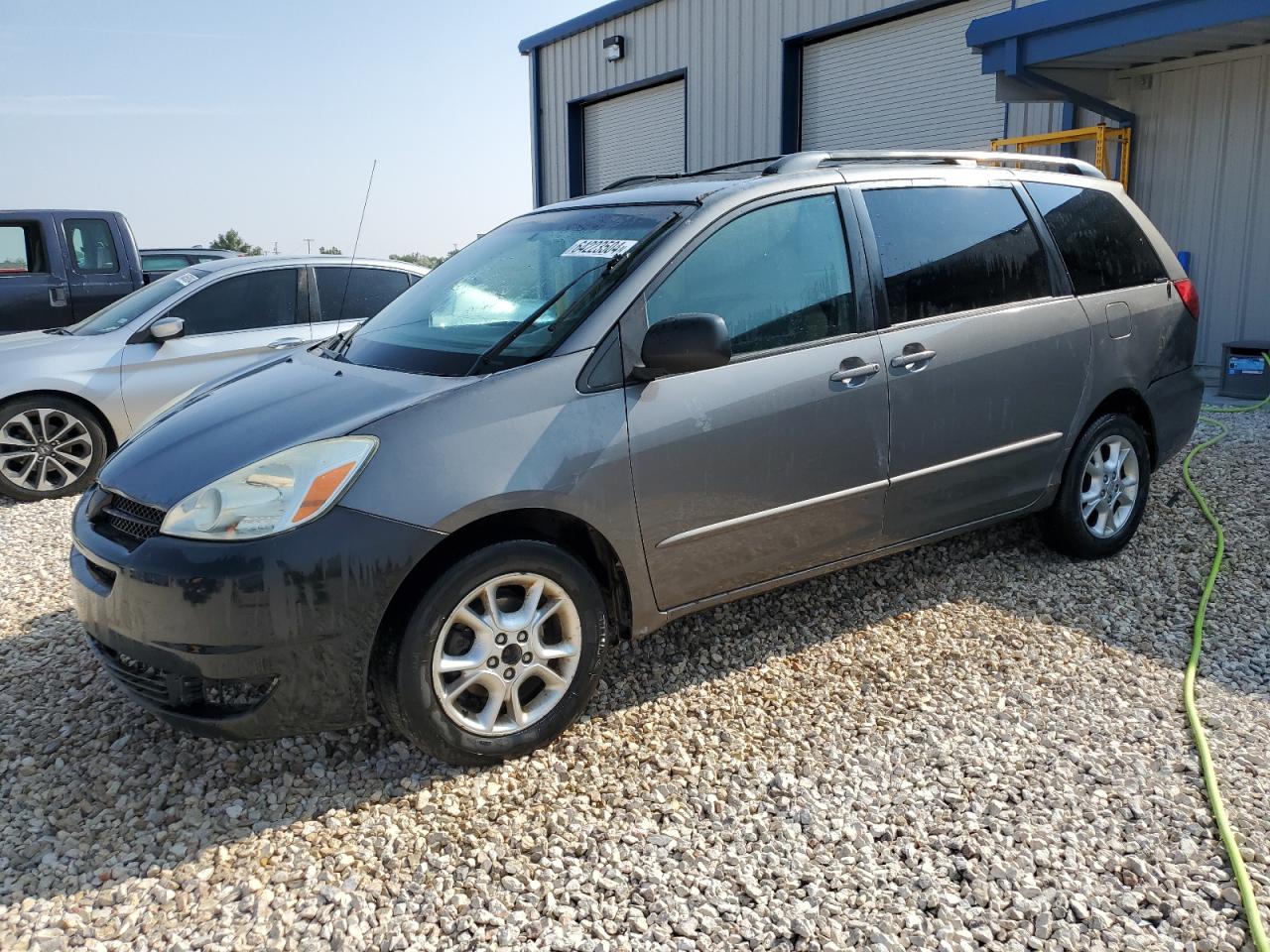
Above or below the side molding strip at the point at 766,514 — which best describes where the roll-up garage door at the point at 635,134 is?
above

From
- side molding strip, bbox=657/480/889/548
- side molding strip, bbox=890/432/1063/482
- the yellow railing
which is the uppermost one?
the yellow railing

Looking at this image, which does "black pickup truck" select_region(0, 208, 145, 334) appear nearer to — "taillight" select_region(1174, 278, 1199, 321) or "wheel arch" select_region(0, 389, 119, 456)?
"wheel arch" select_region(0, 389, 119, 456)

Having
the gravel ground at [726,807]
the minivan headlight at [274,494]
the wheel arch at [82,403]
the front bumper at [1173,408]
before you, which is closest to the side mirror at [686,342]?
the minivan headlight at [274,494]

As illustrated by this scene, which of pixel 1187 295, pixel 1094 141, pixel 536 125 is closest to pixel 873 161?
pixel 1187 295

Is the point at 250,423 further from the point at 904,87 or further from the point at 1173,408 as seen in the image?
the point at 904,87

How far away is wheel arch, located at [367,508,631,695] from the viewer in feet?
9.47

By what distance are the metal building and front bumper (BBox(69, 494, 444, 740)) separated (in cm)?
755

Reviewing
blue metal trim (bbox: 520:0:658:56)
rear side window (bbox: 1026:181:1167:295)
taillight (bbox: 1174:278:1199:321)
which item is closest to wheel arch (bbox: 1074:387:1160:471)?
rear side window (bbox: 1026:181:1167:295)

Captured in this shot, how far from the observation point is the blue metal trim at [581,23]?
15.0 m

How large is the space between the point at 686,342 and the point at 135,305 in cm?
573

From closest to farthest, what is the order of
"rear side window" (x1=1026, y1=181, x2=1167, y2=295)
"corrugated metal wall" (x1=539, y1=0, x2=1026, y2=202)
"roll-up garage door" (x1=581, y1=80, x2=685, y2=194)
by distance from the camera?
"rear side window" (x1=1026, y1=181, x2=1167, y2=295) → "corrugated metal wall" (x1=539, y1=0, x2=1026, y2=202) → "roll-up garage door" (x1=581, y1=80, x2=685, y2=194)

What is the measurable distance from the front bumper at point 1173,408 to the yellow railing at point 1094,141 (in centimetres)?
455

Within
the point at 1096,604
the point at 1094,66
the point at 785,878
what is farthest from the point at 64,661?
the point at 1094,66

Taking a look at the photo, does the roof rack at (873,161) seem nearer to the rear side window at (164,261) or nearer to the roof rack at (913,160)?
the roof rack at (913,160)
